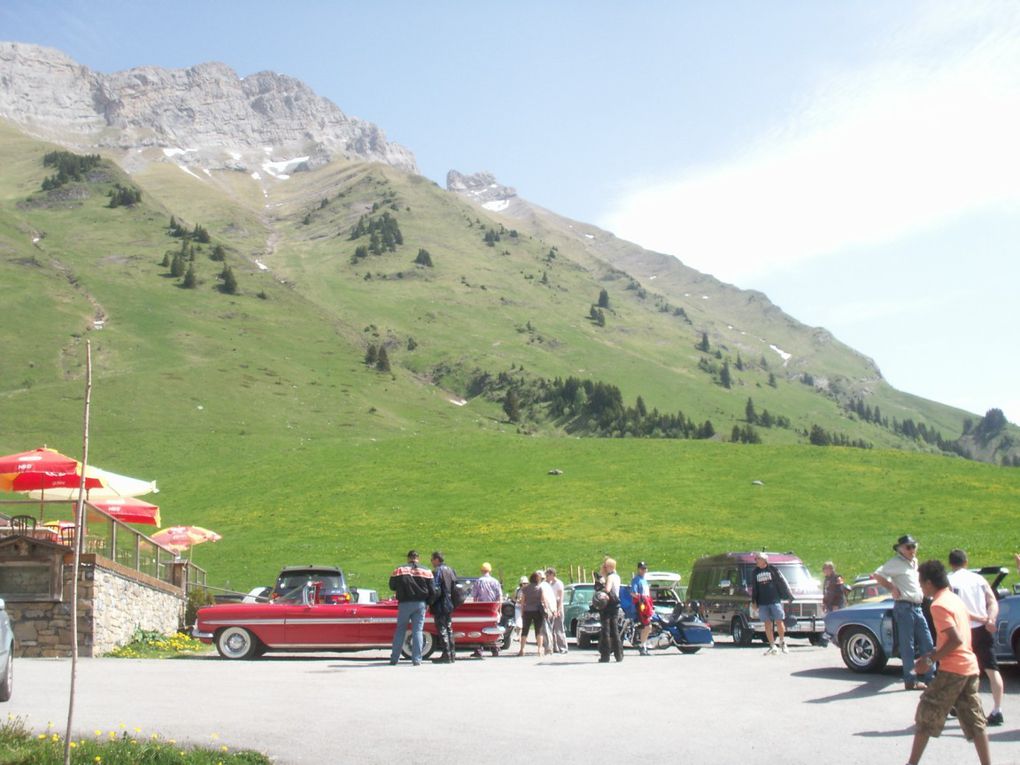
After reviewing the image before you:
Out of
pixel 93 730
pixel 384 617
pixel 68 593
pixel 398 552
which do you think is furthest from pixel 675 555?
pixel 93 730

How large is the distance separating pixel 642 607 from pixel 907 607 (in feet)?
29.6

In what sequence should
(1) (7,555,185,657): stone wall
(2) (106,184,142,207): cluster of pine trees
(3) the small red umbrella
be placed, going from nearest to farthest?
(1) (7,555,185,657): stone wall
(3) the small red umbrella
(2) (106,184,142,207): cluster of pine trees

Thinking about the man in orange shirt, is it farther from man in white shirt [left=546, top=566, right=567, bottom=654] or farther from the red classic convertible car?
man in white shirt [left=546, top=566, right=567, bottom=654]

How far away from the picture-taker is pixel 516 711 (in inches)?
490

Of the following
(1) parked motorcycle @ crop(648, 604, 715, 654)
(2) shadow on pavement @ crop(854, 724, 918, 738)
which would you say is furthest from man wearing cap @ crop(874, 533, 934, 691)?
(1) parked motorcycle @ crop(648, 604, 715, 654)

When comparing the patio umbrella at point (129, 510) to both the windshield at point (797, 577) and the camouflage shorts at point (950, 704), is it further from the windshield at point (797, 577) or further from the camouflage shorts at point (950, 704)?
the camouflage shorts at point (950, 704)

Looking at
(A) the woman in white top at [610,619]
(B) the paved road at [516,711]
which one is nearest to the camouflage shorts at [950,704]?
(B) the paved road at [516,711]

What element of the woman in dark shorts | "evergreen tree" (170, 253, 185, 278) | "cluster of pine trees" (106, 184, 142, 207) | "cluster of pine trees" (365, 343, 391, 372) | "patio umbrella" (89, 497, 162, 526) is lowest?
the woman in dark shorts

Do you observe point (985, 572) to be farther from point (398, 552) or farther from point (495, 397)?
point (495, 397)

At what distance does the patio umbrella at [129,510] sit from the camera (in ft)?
87.8

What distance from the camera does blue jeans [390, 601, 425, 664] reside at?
18.7m

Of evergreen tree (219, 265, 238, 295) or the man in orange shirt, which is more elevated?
evergreen tree (219, 265, 238, 295)

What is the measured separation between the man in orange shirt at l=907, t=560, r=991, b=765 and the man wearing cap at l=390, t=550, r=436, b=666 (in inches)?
455

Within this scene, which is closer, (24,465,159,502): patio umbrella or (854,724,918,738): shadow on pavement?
(854,724,918,738): shadow on pavement
